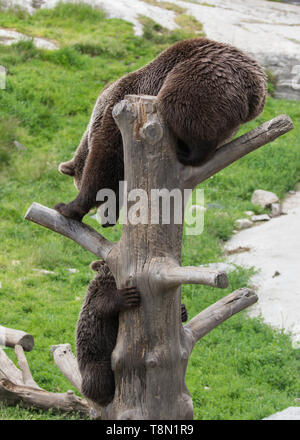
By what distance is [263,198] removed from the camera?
9.74m

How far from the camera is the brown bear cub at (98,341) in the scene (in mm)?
3992

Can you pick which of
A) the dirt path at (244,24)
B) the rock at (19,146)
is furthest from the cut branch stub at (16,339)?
the dirt path at (244,24)

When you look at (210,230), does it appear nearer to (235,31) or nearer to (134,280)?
(134,280)

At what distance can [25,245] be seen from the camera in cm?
833

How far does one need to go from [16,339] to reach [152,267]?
240 centimetres

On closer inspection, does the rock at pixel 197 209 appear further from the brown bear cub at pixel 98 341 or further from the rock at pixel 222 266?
the brown bear cub at pixel 98 341

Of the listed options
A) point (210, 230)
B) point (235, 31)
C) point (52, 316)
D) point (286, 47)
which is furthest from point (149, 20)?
point (52, 316)

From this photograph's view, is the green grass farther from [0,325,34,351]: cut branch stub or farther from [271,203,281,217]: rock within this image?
[0,325,34,351]: cut branch stub

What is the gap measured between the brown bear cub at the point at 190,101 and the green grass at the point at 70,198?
2295 millimetres

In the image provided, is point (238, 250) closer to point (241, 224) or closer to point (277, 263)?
point (277, 263)

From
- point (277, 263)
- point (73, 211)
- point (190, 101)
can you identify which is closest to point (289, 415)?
point (73, 211)

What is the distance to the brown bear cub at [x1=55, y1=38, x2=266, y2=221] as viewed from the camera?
11.7 ft

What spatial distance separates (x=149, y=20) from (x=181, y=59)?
12.4 m

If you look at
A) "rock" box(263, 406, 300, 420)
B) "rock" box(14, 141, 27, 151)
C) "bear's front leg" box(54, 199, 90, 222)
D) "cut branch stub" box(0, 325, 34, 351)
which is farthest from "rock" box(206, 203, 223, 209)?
"bear's front leg" box(54, 199, 90, 222)
